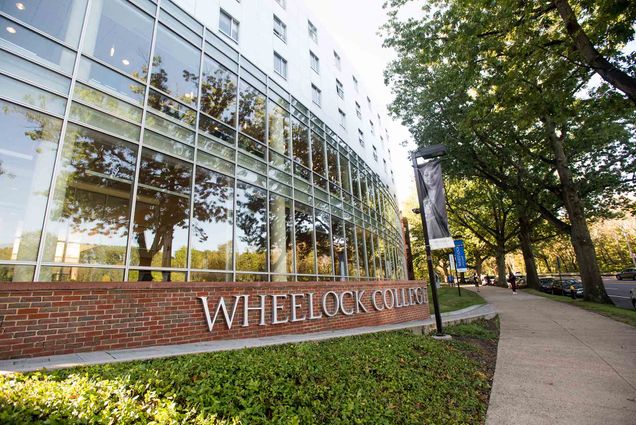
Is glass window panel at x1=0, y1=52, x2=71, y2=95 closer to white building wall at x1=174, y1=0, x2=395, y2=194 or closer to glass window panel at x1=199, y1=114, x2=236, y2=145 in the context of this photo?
glass window panel at x1=199, y1=114, x2=236, y2=145

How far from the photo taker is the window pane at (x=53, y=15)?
5562mm

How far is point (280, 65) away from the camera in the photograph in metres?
13.0

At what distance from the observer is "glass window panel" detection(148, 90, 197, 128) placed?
723 centimetres

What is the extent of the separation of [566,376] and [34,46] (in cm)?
1088

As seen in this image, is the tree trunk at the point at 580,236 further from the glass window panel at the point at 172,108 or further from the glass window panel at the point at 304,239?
the glass window panel at the point at 172,108

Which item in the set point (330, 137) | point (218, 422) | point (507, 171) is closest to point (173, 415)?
point (218, 422)

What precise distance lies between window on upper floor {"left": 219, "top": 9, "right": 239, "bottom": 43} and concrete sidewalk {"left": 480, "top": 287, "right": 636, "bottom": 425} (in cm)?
1120

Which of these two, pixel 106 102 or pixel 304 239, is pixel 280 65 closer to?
pixel 304 239

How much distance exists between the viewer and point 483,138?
64.8 ft

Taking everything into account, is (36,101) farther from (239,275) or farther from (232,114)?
(239,275)

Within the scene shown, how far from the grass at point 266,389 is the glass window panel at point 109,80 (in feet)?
17.0

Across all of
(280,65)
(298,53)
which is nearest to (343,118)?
(298,53)

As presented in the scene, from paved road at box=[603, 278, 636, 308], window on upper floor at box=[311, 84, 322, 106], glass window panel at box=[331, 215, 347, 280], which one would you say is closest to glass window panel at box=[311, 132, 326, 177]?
glass window panel at box=[331, 215, 347, 280]

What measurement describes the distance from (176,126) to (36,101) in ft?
8.34
